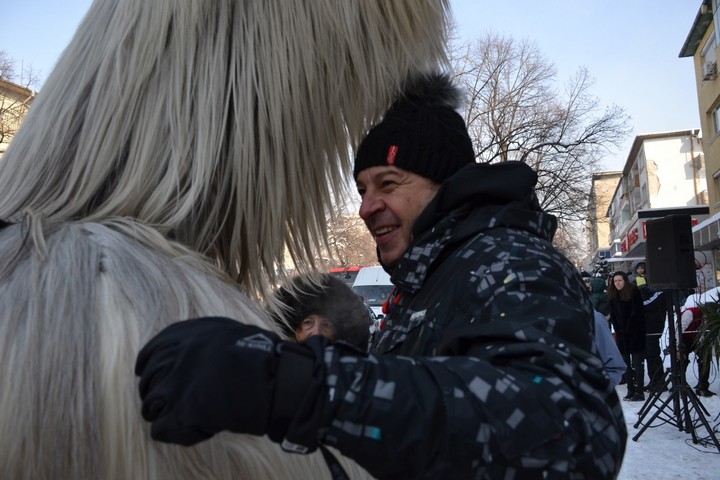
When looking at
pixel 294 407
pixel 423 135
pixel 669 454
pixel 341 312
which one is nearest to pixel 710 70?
pixel 669 454

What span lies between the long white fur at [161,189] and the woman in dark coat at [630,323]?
10.2 meters

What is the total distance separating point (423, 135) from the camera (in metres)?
1.77

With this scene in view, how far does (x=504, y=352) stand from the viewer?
99cm

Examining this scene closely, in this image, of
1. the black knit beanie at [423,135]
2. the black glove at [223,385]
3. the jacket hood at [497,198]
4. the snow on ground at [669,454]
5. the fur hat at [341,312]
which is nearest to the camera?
the black glove at [223,385]

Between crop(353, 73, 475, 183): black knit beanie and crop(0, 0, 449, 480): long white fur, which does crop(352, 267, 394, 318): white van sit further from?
crop(0, 0, 449, 480): long white fur

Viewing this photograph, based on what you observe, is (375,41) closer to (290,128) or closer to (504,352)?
(290,128)

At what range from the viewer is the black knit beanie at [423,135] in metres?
1.65

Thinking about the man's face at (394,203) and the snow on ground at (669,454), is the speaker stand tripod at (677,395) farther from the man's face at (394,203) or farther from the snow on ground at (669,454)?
the man's face at (394,203)

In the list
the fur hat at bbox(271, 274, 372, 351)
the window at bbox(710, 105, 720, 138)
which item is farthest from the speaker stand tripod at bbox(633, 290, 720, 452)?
the window at bbox(710, 105, 720, 138)

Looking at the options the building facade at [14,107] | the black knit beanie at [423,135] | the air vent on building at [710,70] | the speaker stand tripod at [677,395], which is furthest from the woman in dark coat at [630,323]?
the air vent on building at [710,70]

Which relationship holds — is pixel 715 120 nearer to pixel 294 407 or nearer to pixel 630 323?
pixel 630 323

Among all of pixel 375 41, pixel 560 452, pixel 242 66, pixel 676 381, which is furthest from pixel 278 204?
pixel 676 381

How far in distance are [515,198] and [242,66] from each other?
0.71 meters

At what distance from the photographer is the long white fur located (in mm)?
910
